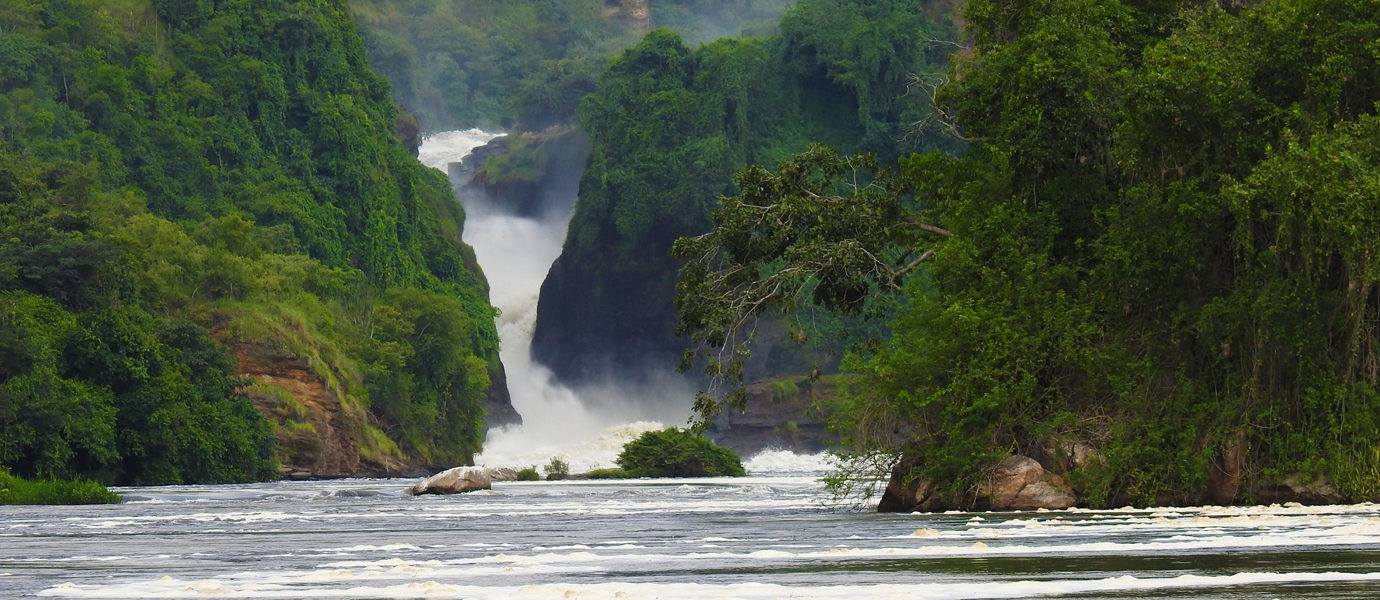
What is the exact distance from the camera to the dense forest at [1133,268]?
22594 mm

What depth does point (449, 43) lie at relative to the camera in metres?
185

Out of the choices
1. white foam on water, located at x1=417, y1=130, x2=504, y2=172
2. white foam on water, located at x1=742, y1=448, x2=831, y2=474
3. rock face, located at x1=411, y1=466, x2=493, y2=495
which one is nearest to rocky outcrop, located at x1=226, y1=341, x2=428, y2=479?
rock face, located at x1=411, y1=466, x2=493, y2=495

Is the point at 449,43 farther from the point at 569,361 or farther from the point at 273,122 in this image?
the point at 273,122

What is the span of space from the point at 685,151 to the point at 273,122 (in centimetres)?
2510

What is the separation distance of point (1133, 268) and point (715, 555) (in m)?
9.79

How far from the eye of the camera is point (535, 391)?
115 m

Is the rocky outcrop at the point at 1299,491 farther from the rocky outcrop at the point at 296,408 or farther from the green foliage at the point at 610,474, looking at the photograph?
the rocky outcrop at the point at 296,408

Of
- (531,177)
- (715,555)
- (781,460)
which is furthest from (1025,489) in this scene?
(531,177)

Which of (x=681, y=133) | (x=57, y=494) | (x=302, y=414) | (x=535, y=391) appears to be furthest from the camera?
(x=535, y=391)

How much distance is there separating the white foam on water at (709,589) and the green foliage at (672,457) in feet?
168

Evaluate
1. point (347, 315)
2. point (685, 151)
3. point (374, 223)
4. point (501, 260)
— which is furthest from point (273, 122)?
point (501, 260)

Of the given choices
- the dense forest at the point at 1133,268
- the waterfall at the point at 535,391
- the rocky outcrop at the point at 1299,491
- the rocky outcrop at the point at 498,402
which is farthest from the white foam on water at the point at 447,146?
the rocky outcrop at the point at 1299,491

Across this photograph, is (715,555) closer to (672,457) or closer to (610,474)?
(672,457)

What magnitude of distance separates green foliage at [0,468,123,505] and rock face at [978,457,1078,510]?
19.3 meters
